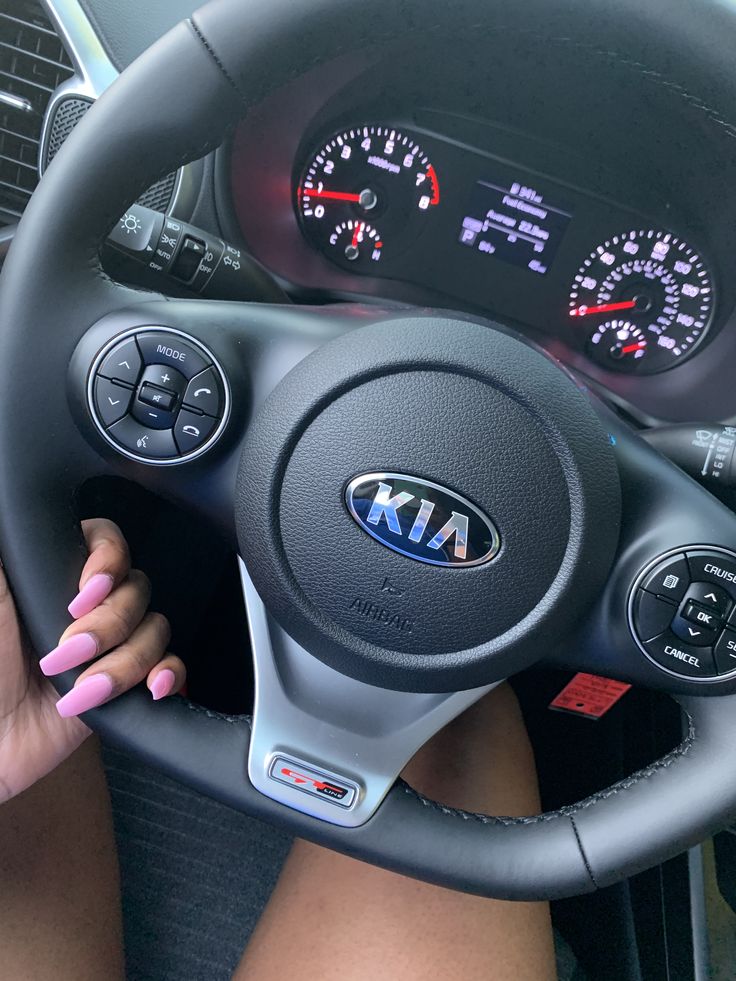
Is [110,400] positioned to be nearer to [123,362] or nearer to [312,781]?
[123,362]

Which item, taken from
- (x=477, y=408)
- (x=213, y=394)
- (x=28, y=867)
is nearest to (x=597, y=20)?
(x=477, y=408)

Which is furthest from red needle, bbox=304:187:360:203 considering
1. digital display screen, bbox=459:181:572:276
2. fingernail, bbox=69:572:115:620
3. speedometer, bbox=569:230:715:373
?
fingernail, bbox=69:572:115:620

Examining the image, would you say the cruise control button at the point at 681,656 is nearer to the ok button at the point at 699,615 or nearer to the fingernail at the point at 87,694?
the ok button at the point at 699,615

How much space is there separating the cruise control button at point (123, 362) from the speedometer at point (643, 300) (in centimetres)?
56

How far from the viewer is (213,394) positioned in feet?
2.18

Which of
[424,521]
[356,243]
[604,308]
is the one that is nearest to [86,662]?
[424,521]

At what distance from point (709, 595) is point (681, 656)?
0.05 m

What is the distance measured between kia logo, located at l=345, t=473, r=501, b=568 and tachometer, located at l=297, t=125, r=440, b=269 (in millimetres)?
491

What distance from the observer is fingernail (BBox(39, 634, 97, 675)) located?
2.17 feet

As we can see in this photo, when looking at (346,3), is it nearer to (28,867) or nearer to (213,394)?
(213,394)

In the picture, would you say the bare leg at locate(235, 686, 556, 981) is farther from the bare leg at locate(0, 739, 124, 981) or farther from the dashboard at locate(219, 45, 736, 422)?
the dashboard at locate(219, 45, 736, 422)

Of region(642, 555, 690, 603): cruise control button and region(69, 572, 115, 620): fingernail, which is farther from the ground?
region(642, 555, 690, 603): cruise control button

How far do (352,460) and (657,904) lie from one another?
2.65 feet

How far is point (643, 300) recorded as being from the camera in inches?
39.1
